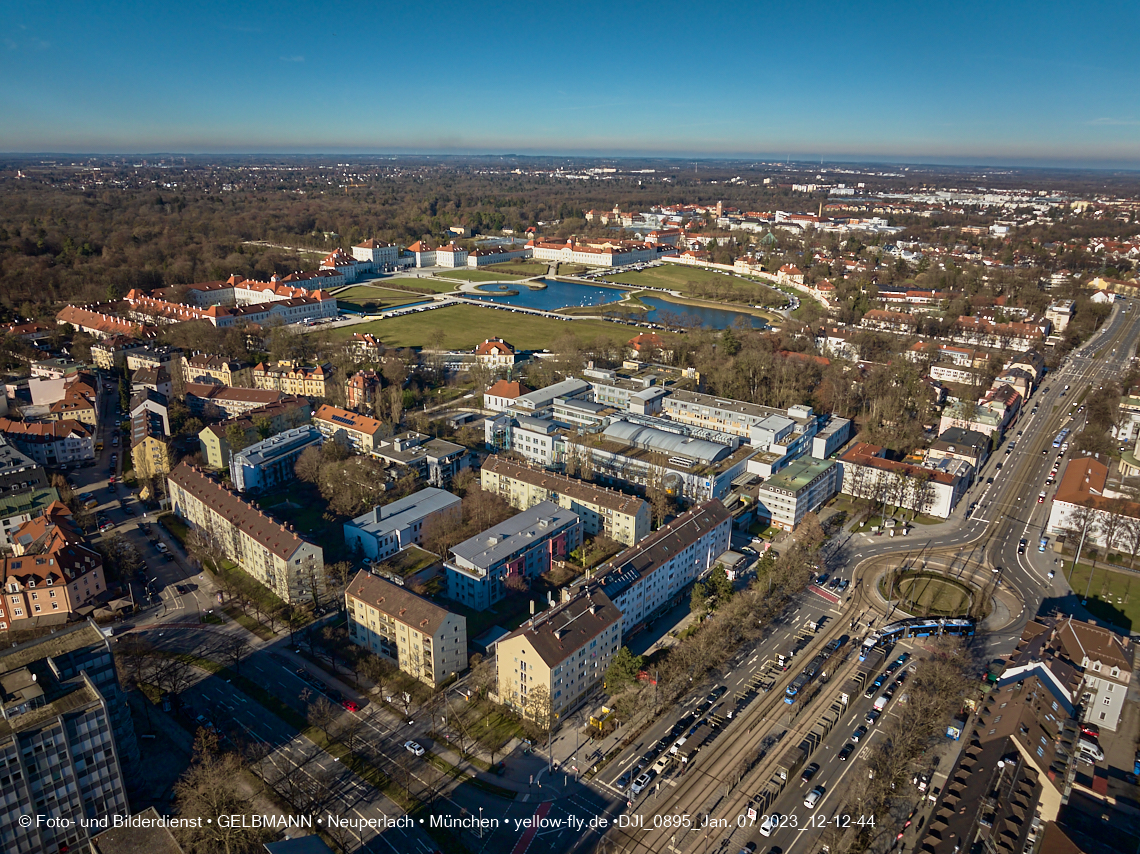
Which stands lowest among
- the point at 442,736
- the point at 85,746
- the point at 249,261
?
Result: the point at 442,736

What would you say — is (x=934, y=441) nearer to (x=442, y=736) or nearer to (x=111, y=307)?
(x=442, y=736)

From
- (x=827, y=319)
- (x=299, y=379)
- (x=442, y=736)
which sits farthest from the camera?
(x=827, y=319)

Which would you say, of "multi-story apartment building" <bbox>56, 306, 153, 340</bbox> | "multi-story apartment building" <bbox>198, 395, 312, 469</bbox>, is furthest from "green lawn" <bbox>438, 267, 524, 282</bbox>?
"multi-story apartment building" <bbox>198, 395, 312, 469</bbox>

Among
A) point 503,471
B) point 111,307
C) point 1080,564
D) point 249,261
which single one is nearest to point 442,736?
point 503,471

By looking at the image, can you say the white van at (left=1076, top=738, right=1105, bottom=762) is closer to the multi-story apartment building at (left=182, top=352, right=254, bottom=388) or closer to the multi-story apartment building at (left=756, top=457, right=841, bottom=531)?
the multi-story apartment building at (left=756, top=457, right=841, bottom=531)

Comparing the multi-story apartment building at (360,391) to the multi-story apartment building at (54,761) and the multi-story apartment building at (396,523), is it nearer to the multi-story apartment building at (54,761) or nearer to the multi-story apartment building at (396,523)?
the multi-story apartment building at (396,523)

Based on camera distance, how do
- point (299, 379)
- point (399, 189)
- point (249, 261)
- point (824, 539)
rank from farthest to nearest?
point (399, 189) → point (249, 261) → point (299, 379) → point (824, 539)

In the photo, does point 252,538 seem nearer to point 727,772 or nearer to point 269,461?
point 269,461
